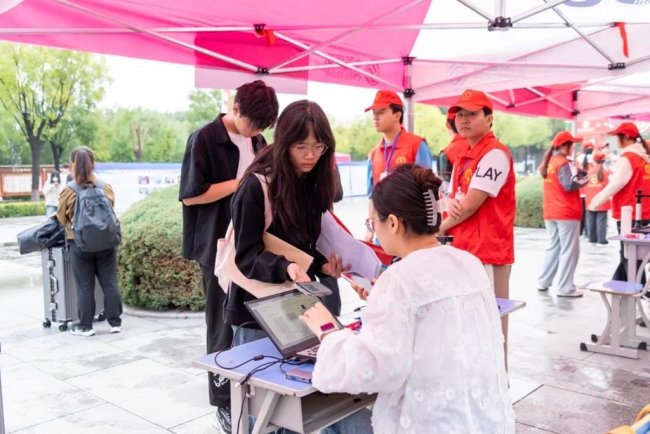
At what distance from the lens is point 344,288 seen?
7918 millimetres

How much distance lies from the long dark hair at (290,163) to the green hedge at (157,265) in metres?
3.78

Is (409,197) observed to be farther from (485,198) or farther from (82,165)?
(82,165)

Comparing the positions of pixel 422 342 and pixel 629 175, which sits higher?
pixel 629 175

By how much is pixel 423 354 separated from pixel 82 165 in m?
4.41

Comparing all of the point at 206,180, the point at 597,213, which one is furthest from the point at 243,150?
the point at 597,213

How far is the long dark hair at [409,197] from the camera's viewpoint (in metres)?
1.61

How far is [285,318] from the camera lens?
1.90 m

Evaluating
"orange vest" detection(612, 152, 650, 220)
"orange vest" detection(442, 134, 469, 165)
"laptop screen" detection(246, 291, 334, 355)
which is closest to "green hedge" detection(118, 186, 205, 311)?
"orange vest" detection(442, 134, 469, 165)

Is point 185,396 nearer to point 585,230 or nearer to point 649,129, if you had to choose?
point 585,230

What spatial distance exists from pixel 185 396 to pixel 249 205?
224cm

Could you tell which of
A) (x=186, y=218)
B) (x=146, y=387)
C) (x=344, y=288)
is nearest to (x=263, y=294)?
(x=186, y=218)

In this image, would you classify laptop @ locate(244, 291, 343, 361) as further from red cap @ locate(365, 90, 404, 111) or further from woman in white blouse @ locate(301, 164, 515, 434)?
red cap @ locate(365, 90, 404, 111)

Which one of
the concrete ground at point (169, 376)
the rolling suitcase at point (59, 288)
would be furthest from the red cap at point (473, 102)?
the rolling suitcase at point (59, 288)

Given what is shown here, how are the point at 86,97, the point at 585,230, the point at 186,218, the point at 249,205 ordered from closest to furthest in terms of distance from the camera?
1. the point at 249,205
2. the point at 186,218
3. the point at 585,230
4. the point at 86,97
